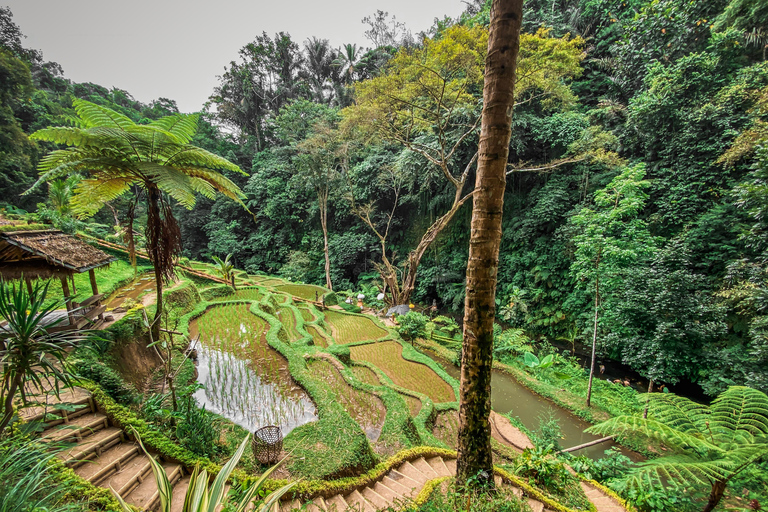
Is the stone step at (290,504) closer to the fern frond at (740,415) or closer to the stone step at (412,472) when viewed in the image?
the stone step at (412,472)

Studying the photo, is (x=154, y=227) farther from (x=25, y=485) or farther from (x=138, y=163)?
(x=25, y=485)

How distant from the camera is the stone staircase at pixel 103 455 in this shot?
9.39 ft

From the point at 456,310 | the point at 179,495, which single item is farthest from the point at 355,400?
the point at 456,310

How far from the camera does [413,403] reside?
638cm

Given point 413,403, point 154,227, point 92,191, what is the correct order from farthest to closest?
point 413,403, point 154,227, point 92,191

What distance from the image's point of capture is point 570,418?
678cm

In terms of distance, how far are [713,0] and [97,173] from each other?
50.3 feet

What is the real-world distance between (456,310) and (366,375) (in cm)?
A: 717

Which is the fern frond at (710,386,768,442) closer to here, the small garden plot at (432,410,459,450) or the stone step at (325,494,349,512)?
the small garden plot at (432,410,459,450)

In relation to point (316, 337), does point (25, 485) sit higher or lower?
higher

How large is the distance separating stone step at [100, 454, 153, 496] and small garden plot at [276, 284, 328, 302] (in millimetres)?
11503

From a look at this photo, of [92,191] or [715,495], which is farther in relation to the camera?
[92,191]

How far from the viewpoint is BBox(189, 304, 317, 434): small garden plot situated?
506 cm

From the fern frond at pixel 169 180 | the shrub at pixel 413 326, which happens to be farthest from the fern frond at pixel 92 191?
the shrub at pixel 413 326
